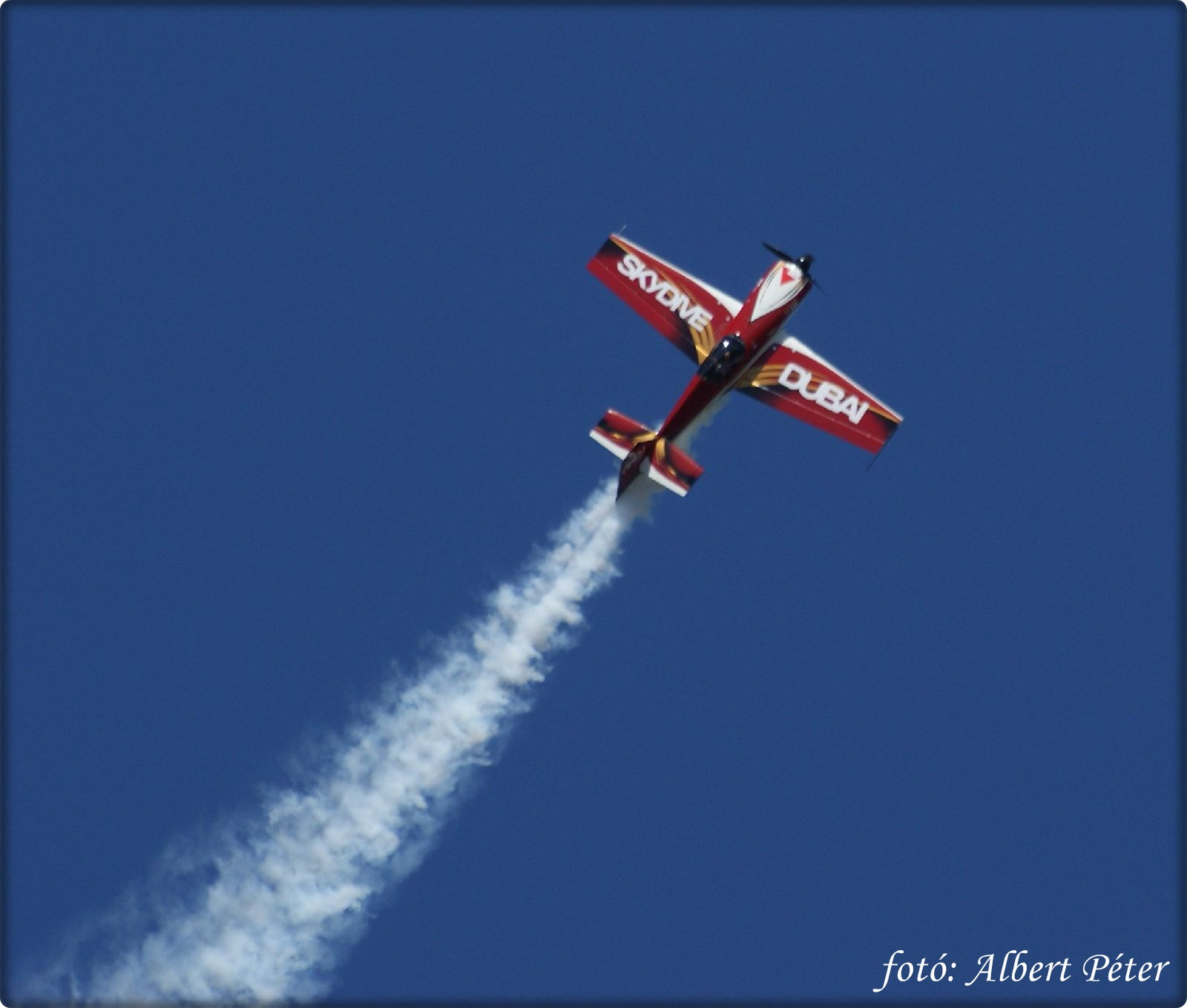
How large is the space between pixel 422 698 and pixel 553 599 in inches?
104

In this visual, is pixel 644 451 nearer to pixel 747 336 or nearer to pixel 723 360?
pixel 723 360

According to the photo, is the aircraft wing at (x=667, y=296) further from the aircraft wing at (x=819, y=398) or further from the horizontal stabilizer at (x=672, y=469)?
the horizontal stabilizer at (x=672, y=469)

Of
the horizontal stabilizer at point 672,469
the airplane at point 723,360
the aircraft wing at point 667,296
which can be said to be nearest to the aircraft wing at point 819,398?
the airplane at point 723,360

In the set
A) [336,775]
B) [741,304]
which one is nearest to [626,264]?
[741,304]

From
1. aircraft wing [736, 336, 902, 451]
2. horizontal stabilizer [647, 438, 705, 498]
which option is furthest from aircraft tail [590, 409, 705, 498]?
aircraft wing [736, 336, 902, 451]

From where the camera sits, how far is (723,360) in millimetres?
38531

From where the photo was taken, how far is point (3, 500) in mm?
41250

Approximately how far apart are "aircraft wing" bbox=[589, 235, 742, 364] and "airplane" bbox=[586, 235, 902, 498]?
0.04 feet

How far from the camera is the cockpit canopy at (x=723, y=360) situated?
38500mm

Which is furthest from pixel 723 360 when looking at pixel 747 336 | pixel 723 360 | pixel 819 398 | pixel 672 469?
pixel 672 469

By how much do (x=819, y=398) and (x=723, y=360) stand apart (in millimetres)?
1812

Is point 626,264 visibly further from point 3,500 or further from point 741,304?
point 3,500

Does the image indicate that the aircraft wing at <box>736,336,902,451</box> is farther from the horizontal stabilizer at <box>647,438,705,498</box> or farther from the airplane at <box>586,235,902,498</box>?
the horizontal stabilizer at <box>647,438,705,498</box>

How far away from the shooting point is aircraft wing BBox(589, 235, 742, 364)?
130 feet
